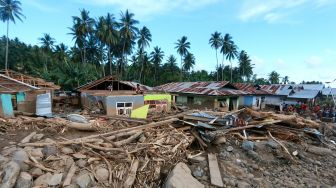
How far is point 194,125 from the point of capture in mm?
9984

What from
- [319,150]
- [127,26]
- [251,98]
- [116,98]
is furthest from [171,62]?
[319,150]

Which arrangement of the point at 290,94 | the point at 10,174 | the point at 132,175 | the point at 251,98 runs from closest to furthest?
the point at 10,174, the point at 132,175, the point at 251,98, the point at 290,94

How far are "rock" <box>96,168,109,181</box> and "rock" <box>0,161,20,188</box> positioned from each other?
6.82 feet

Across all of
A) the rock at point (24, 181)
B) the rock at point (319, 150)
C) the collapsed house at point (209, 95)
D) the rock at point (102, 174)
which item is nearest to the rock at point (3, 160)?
the rock at point (24, 181)

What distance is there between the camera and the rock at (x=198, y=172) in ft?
24.4

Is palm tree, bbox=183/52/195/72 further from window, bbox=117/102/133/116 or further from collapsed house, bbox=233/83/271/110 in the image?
window, bbox=117/102/133/116

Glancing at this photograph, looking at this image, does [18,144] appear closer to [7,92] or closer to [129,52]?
[7,92]

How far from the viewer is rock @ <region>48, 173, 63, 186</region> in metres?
6.17

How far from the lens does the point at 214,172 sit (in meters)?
7.50

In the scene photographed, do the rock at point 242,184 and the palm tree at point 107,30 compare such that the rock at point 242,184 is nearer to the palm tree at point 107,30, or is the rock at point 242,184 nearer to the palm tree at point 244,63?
the palm tree at point 107,30

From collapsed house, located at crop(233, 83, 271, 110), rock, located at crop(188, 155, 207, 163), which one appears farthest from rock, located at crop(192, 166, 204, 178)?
collapsed house, located at crop(233, 83, 271, 110)

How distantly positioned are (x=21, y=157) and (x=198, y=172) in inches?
216

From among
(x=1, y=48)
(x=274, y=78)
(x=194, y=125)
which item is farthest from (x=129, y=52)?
(x=274, y=78)

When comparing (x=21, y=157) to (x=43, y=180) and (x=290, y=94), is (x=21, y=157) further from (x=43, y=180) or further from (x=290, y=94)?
(x=290, y=94)
